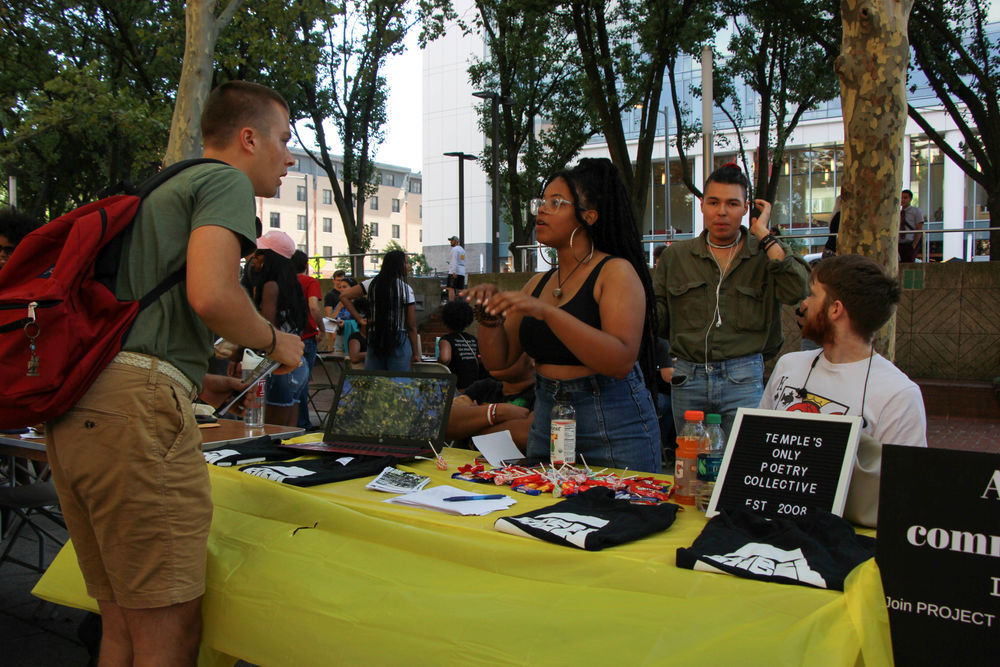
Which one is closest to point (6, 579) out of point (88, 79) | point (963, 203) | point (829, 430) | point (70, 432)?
point (70, 432)

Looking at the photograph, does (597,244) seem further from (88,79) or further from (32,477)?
(88,79)

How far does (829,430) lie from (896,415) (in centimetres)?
40

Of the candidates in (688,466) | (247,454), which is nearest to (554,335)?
(688,466)

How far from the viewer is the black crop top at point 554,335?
278cm

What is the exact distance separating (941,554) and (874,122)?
384 cm

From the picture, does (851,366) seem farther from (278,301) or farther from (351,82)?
(351,82)

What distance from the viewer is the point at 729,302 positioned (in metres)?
3.77

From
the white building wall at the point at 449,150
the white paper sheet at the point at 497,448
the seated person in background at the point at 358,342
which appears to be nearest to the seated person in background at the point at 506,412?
the white paper sheet at the point at 497,448

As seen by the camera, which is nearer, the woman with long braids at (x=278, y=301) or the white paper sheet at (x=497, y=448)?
the white paper sheet at (x=497, y=448)

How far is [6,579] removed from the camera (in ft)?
15.1

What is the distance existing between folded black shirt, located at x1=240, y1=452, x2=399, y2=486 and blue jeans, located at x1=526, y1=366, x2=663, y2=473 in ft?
2.26

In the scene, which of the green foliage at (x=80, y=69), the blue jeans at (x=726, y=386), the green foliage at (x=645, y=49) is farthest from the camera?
the green foliage at (x=80, y=69)

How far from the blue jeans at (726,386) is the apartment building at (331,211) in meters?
60.2

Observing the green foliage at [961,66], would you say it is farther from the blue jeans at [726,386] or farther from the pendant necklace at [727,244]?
the blue jeans at [726,386]
